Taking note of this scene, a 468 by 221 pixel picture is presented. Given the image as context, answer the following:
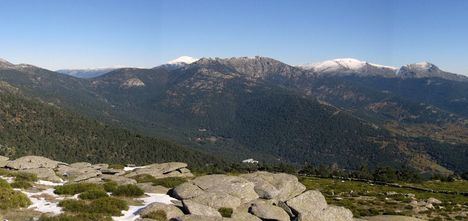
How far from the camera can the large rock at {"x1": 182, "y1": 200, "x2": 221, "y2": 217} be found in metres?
31.5

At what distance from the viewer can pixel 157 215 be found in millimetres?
30172

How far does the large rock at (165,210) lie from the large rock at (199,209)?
0.69 meters

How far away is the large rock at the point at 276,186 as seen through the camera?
130 ft

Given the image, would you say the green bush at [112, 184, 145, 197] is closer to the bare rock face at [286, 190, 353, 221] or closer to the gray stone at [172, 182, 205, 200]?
the gray stone at [172, 182, 205, 200]

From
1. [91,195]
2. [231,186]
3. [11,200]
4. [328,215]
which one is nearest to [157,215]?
[91,195]

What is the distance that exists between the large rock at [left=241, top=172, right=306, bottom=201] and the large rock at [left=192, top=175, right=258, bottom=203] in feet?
3.80

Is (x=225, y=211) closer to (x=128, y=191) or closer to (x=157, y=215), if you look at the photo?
(x=157, y=215)

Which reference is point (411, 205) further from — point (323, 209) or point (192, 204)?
point (192, 204)

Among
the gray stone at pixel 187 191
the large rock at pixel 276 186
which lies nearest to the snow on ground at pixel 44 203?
the gray stone at pixel 187 191

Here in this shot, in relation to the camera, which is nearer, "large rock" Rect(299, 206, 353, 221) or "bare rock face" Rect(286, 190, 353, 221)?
"large rock" Rect(299, 206, 353, 221)

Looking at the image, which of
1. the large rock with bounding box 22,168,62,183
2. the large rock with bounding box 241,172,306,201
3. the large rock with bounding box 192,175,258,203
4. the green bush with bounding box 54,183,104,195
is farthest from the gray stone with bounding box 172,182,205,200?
the large rock with bounding box 22,168,62,183

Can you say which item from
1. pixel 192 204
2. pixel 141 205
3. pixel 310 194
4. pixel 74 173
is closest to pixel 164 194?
pixel 141 205

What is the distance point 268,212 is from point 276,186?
9.92 metres

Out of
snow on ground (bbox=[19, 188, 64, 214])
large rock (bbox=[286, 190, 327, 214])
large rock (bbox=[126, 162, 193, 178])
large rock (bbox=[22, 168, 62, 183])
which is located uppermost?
large rock (bbox=[286, 190, 327, 214])
